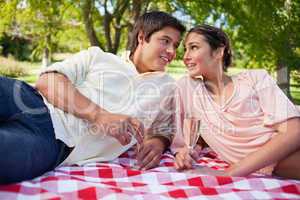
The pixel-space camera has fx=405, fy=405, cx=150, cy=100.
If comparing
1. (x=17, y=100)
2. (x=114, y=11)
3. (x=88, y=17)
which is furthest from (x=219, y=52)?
(x=114, y=11)

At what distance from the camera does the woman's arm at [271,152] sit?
1855 mm

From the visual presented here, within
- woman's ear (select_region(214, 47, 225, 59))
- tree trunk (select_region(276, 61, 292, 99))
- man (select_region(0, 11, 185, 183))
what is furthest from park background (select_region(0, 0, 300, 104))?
woman's ear (select_region(214, 47, 225, 59))

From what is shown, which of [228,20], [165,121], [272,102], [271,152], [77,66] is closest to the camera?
[271,152]

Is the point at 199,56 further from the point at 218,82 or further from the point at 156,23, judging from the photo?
the point at 156,23

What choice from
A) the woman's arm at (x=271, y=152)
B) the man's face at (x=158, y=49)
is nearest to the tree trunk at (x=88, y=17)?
the man's face at (x=158, y=49)

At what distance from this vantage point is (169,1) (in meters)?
7.06

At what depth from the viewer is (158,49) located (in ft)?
7.77

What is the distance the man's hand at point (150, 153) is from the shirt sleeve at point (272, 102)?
0.58 meters

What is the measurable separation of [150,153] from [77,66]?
2.04 feet

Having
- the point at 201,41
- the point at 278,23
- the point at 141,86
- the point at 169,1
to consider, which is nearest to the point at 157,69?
the point at 141,86

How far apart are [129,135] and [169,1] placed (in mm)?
5436

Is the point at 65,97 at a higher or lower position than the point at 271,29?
lower

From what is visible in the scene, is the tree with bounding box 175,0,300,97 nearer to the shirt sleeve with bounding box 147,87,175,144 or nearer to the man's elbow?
the shirt sleeve with bounding box 147,87,175,144

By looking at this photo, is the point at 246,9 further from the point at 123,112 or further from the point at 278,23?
the point at 123,112
